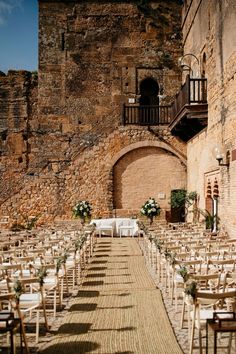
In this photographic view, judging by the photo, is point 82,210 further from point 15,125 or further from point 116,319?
point 116,319

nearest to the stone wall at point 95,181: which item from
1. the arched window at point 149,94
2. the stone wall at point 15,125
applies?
the stone wall at point 15,125

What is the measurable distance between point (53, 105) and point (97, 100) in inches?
85.7

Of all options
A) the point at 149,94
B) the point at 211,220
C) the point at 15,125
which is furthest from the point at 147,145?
the point at 211,220

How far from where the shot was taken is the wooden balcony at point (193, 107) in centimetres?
1848

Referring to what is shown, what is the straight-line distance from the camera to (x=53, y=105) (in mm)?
25047

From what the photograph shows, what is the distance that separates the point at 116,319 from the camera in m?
7.65

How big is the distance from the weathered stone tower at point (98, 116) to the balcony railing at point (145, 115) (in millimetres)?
50

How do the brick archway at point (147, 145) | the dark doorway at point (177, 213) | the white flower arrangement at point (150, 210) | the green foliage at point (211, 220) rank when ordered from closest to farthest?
the green foliage at point (211, 220) < the white flower arrangement at point (150, 210) < the brick archway at point (147, 145) < the dark doorway at point (177, 213)

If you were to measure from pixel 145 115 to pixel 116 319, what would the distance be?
18.4 meters

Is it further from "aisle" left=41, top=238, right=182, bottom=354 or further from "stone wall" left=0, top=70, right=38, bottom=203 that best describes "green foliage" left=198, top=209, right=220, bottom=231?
"stone wall" left=0, top=70, right=38, bottom=203

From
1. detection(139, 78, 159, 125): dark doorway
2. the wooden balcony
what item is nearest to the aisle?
the wooden balcony

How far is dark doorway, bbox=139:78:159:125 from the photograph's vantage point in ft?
82.8

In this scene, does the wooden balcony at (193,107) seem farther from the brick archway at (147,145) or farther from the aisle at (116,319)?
the aisle at (116,319)

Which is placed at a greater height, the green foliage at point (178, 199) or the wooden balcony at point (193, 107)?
the wooden balcony at point (193, 107)
